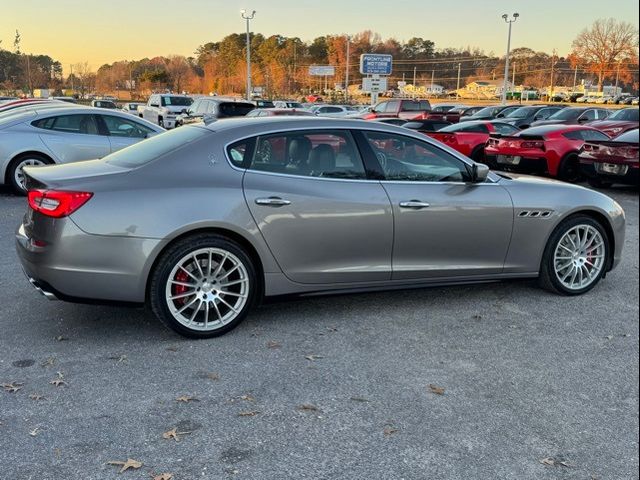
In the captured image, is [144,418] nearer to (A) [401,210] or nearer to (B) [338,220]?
(B) [338,220]

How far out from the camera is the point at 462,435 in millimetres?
2945

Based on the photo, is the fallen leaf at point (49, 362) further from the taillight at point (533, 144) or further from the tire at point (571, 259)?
the taillight at point (533, 144)

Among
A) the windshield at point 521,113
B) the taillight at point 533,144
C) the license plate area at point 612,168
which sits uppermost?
the windshield at point 521,113

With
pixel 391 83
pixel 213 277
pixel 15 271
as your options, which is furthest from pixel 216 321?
pixel 391 83

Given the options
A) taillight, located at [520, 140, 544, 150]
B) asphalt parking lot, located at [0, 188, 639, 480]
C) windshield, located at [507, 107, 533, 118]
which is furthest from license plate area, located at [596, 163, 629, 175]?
windshield, located at [507, 107, 533, 118]

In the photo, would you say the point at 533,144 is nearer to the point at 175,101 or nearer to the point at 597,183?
the point at 597,183

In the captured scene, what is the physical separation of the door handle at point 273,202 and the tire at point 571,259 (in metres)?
2.35

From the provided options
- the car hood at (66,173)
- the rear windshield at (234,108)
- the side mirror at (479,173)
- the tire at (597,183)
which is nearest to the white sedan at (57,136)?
the car hood at (66,173)

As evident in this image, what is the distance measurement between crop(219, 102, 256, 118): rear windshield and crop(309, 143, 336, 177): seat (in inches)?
660

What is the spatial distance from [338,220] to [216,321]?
3.64ft

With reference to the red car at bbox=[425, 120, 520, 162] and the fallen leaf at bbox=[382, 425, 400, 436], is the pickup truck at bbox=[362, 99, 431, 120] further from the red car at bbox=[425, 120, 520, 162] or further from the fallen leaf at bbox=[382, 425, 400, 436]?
the fallen leaf at bbox=[382, 425, 400, 436]

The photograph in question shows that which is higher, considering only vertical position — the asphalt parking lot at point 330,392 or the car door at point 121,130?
the car door at point 121,130

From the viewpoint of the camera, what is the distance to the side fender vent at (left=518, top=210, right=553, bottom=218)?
482 centimetres

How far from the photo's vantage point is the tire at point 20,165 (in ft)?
31.6
